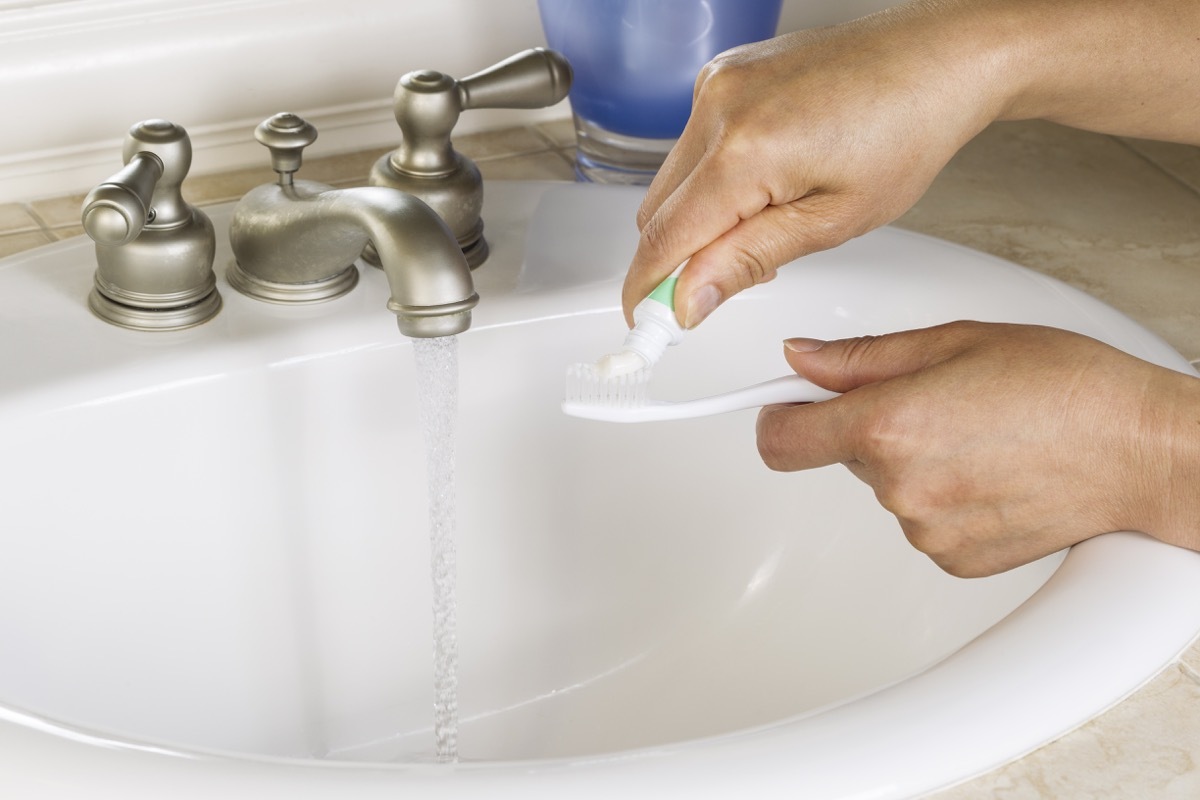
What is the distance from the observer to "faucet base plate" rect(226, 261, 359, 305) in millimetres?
607

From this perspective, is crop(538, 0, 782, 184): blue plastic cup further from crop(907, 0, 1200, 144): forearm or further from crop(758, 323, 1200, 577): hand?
crop(758, 323, 1200, 577): hand

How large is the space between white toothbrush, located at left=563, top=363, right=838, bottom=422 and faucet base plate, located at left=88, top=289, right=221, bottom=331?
0.19 metres

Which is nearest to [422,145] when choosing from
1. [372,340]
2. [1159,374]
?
[372,340]

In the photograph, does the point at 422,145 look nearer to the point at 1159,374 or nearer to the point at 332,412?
the point at 332,412

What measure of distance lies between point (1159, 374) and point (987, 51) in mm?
160

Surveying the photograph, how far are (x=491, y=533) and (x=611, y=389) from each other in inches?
7.4

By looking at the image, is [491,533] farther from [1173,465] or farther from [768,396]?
[1173,465]

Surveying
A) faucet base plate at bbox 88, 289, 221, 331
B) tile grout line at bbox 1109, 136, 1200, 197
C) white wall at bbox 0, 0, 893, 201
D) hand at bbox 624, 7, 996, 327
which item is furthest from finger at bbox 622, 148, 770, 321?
tile grout line at bbox 1109, 136, 1200, 197

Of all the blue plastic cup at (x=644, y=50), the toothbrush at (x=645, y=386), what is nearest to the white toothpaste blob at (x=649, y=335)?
the toothbrush at (x=645, y=386)

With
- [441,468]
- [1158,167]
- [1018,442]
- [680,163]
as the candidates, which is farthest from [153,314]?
[1158,167]

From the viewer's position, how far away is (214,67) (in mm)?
730

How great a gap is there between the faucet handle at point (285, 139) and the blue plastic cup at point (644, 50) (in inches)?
7.4

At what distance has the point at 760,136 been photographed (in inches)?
19.3

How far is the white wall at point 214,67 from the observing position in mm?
691
